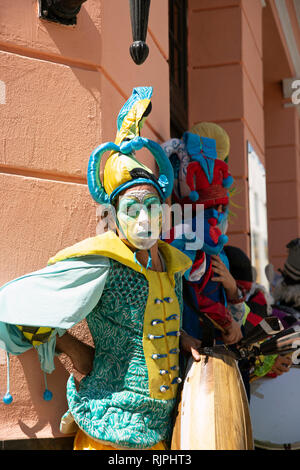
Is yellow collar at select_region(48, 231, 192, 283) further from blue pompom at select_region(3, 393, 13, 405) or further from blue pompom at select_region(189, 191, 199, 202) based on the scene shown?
blue pompom at select_region(189, 191, 199, 202)

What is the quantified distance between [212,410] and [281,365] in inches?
46.7

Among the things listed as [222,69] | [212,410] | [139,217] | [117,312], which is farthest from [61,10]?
[222,69]

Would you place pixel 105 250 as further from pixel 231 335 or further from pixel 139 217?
pixel 231 335

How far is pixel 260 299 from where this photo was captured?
12.6 ft

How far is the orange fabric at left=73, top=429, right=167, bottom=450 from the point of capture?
2.50m

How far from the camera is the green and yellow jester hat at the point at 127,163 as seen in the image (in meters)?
2.64

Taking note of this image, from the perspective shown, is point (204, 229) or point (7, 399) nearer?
point (7, 399)

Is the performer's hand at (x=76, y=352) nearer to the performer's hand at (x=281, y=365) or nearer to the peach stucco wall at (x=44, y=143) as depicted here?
the peach stucco wall at (x=44, y=143)

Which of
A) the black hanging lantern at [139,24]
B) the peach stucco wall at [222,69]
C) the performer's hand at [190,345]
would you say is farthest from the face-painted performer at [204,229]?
the peach stucco wall at [222,69]

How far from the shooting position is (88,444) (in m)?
2.54

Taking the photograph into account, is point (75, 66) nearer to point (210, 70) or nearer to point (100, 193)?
point (100, 193)

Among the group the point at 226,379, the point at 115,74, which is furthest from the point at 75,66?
the point at 226,379

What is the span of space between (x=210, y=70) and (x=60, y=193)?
3.11 metres

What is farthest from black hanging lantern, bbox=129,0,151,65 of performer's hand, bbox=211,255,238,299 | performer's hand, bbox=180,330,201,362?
performer's hand, bbox=180,330,201,362
